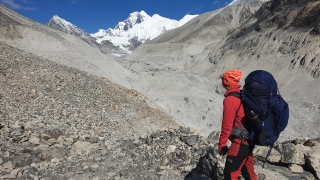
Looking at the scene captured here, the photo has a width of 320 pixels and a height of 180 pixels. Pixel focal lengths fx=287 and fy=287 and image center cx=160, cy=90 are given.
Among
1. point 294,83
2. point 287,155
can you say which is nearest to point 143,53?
point 294,83

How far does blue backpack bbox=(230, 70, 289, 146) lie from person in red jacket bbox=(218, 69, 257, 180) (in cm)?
14

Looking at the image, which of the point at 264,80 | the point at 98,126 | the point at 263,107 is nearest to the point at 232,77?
the point at 264,80

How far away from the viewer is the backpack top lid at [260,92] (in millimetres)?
3979

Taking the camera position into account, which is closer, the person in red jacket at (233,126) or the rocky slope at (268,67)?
the person in red jacket at (233,126)

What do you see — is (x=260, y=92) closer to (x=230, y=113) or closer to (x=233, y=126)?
(x=230, y=113)

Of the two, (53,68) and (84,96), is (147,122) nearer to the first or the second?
(84,96)

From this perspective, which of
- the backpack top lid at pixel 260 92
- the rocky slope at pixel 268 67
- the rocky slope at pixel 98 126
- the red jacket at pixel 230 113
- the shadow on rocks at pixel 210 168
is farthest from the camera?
the rocky slope at pixel 268 67

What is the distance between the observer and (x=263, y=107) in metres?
3.98

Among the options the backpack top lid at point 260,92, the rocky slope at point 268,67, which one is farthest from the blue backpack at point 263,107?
the rocky slope at point 268,67

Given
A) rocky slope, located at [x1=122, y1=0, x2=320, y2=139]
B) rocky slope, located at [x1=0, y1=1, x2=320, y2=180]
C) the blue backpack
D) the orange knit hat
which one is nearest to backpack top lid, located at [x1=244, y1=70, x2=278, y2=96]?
the blue backpack

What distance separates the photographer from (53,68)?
627 inches

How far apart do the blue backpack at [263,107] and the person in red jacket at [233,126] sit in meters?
0.14

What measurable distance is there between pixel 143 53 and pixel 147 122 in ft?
204

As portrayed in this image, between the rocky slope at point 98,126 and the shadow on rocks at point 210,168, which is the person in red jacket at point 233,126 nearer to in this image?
the shadow on rocks at point 210,168
